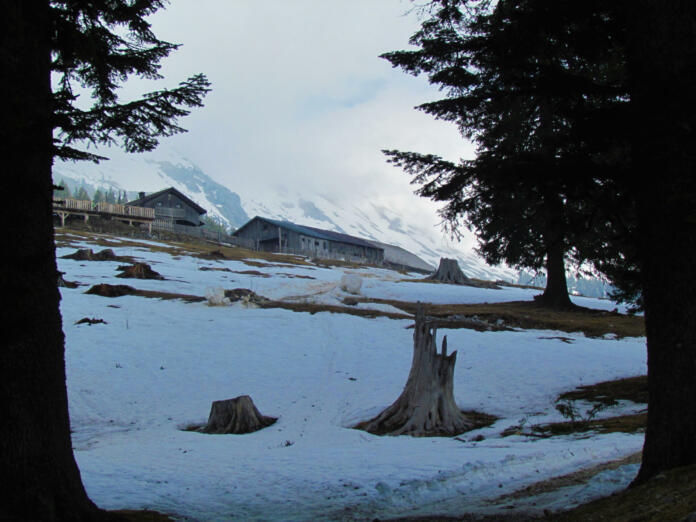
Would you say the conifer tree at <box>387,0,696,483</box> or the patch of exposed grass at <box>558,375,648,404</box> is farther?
the patch of exposed grass at <box>558,375,648,404</box>

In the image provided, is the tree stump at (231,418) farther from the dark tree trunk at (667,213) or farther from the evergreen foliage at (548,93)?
the dark tree trunk at (667,213)

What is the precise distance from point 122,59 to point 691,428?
6.38 m

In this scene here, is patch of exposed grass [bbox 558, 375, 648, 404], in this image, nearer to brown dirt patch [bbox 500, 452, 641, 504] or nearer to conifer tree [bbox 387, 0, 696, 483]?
brown dirt patch [bbox 500, 452, 641, 504]

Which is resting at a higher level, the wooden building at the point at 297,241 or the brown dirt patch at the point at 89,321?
the wooden building at the point at 297,241

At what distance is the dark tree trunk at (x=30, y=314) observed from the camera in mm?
3180

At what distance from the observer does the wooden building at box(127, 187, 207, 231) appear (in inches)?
2482

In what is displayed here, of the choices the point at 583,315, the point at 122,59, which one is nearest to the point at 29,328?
the point at 122,59

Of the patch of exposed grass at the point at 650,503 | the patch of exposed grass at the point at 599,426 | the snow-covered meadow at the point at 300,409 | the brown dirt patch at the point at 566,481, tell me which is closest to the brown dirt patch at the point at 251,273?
the snow-covered meadow at the point at 300,409

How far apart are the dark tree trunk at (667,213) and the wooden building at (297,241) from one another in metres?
60.0

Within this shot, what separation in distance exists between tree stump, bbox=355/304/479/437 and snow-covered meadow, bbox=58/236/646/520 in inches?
19.8

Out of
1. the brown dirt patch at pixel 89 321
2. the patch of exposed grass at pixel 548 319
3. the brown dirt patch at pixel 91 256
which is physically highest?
the brown dirt patch at pixel 91 256

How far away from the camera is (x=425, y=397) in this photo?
8508 millimetres

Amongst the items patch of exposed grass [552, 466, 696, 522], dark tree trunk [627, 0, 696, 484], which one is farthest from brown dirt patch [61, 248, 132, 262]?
patch of exposed grass [552, 466, 696, 522]

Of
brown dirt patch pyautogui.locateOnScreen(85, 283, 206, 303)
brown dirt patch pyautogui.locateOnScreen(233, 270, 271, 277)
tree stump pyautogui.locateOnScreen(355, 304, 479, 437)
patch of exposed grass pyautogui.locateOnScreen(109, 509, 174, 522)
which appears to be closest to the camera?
patch of exposed grass pyautogui.locateOnScreen(109, 509, 174, 522)
